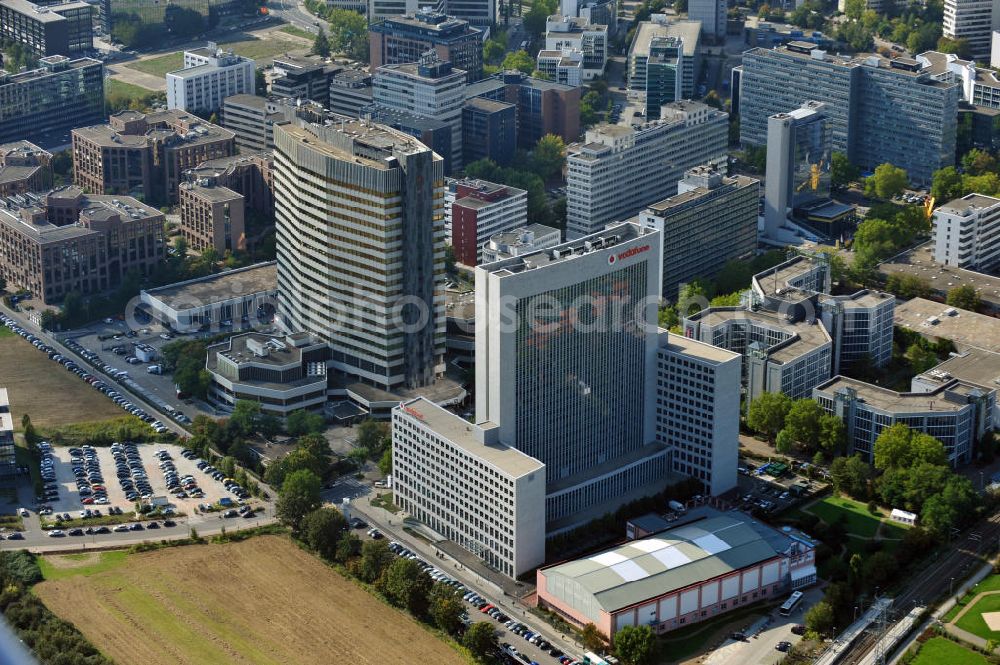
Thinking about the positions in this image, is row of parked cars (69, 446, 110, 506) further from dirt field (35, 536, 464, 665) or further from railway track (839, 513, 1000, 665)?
railway track (839, 513, 1000, 665)

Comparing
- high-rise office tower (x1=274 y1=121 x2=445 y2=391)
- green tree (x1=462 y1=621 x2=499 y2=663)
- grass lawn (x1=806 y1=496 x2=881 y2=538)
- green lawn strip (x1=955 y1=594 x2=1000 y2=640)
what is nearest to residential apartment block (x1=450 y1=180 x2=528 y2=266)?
high-rise office tower (x1=274 y1=121 x2=445 y2=391)

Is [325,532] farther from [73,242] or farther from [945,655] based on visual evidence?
[73,242]

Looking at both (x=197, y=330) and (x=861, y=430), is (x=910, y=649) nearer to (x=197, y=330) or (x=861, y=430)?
(x=861, y=430)

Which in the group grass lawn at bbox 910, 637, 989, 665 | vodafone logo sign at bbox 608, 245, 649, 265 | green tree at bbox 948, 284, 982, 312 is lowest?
grass lawn at bbox 910, 637, 989, 665

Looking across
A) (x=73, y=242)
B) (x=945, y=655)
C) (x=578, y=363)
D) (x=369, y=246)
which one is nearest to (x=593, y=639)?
(x=945, y=655)

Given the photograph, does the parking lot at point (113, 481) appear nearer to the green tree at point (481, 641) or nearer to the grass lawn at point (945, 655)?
the green tree at point (481, 641)
